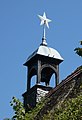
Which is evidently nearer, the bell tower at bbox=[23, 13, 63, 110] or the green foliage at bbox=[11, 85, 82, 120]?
the green foliage at bbox=[11, 85, 82, 120]

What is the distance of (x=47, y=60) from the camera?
1583 centimetres

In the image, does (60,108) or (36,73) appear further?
(36,73)

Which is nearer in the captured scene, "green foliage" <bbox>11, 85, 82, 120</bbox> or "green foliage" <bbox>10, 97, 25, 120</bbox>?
"green foliage" <bbox>11, 85, 82, 120</bbox>

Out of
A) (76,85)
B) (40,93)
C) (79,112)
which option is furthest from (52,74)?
(79,112)

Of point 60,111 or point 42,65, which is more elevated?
point 42,65

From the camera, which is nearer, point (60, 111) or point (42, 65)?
point (60, 111)

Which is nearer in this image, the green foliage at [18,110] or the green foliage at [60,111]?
the green foliage at [60,111]

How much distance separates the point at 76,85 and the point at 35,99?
11.4ft

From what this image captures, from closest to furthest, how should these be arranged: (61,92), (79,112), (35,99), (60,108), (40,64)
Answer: (79,112) < (60,108) < (61,92) < (35,99) < (40,64)

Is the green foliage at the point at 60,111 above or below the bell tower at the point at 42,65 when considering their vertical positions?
below

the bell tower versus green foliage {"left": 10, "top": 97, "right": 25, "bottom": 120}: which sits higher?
the bell tower

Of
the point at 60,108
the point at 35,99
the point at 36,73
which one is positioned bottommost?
the point at 60,108

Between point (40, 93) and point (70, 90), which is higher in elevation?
point (40, 93)

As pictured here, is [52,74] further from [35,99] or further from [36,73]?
[35,99]
